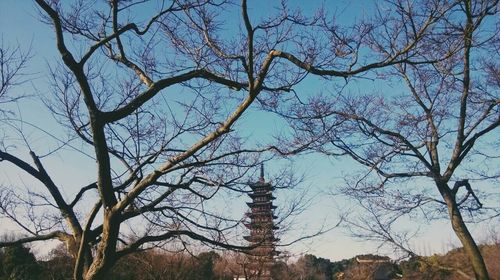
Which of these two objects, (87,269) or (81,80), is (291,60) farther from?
(87,269)

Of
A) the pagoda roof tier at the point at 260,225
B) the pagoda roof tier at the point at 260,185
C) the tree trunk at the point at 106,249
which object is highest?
the pagoda roof tier at the point at 260,185

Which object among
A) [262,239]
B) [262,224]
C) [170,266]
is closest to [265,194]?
[262,224]

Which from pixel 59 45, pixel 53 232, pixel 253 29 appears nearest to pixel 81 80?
pixel 59 45

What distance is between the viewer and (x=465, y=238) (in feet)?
24.9

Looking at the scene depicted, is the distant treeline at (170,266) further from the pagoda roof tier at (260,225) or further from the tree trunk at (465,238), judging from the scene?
the pagoda roof tier at (260,225)

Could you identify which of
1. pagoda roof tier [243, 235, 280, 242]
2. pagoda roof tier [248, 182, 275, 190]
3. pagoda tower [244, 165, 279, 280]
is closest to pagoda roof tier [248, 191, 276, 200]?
pagoda tower [244, 165, 279, 280]

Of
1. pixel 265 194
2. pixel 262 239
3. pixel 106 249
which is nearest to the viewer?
pixel 106 249

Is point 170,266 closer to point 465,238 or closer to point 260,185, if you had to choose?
point 465,238

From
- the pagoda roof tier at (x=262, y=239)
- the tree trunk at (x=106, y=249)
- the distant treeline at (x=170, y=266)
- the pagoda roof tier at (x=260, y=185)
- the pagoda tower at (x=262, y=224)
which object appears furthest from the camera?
the distant treeline at (x=170, y=266)

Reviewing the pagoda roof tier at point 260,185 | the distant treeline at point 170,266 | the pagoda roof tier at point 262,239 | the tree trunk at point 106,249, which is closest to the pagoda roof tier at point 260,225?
the pagoda roof tier at point 262,239

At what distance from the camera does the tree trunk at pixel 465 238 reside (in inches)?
289

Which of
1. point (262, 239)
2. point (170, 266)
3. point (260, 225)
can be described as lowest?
point (262, 239)

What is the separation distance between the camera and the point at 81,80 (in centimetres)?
460

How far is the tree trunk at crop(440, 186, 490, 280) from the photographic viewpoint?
24.1ft
